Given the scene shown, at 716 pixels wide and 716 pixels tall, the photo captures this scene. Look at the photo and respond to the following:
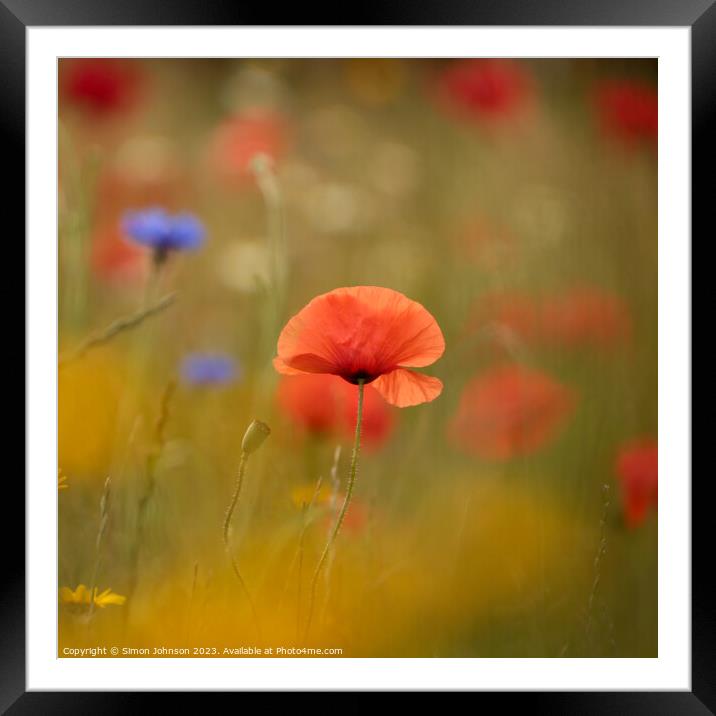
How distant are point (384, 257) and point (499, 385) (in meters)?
0.29

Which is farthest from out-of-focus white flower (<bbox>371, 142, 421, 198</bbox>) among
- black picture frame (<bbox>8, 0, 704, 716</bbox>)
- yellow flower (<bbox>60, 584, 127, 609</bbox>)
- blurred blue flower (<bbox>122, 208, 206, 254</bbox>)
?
yellow flower (<bbox>60, 584, 127, 609</bbox>)

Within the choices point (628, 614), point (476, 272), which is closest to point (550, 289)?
point (476, 272)

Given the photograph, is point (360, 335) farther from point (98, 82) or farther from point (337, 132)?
point (98, 82)

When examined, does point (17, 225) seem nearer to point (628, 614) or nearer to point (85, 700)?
point (85, 700)

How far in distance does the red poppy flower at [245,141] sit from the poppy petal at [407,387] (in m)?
0.52

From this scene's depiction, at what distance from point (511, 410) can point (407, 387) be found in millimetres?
376

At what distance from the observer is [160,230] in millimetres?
1648

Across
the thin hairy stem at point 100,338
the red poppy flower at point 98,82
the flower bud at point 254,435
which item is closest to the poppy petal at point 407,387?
the flower bud at point 254,435

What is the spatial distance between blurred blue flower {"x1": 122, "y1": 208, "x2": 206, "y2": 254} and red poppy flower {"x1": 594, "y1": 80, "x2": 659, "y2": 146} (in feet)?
2.27

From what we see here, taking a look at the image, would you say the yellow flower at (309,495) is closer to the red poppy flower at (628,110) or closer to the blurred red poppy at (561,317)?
the blurred red poppy at (561,317)

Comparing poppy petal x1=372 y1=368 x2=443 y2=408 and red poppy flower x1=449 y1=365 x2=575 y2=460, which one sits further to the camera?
red poppy flower x1=449 y1=365 x2=575 y2=460

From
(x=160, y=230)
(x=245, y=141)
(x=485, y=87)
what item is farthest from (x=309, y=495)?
(x=485, y=87)

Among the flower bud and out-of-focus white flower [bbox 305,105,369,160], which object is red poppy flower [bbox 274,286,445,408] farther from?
out-of-focus white flower [bbox 305,105,369,160]

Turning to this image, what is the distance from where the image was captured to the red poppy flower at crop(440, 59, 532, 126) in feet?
5.29
